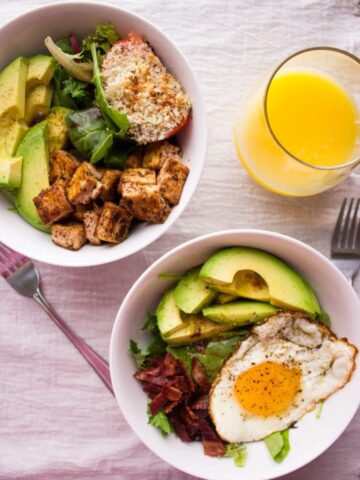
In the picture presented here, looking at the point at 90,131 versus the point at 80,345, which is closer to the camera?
the point at 90,131

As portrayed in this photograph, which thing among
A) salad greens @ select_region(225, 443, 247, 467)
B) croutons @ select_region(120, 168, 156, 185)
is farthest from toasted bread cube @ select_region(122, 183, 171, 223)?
salad greens @ select_region(225, 443, 247, 467)

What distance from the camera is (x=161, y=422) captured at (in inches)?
58.9

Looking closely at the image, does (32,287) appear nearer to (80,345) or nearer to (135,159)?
(80,345)

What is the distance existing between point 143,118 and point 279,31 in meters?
0.63

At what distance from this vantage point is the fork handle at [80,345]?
Answer: 1.72 m

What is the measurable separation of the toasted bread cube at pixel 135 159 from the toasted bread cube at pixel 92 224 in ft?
0.53

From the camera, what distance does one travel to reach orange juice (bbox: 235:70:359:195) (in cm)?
153

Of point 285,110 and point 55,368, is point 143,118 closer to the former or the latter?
point 285,110

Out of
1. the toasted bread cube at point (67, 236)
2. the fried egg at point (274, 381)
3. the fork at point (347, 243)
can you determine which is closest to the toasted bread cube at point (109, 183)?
the toasted bread cube at point (67, 236)

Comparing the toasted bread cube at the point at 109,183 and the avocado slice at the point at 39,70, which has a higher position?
the avocado slice at the point at 39,70

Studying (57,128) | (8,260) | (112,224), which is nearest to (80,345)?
(8,260)

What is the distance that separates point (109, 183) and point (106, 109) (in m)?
0.21

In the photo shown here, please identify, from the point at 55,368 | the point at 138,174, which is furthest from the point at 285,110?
the point at 55,368

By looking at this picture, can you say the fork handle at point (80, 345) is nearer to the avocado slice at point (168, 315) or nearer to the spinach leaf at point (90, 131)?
the avocado slice at point (168, 315)
